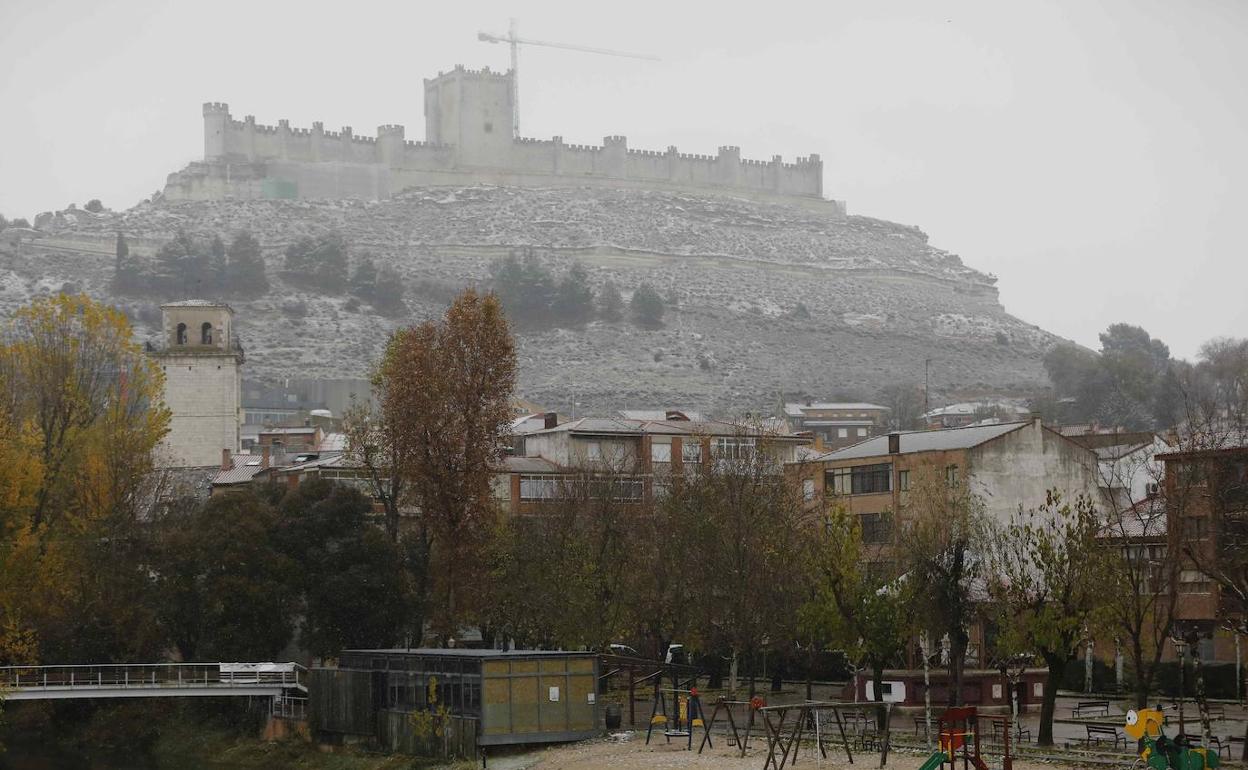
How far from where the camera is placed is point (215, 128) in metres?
187

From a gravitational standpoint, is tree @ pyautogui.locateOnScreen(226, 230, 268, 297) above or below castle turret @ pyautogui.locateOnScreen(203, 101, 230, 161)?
below

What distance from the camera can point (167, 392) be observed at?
82750 millimetres

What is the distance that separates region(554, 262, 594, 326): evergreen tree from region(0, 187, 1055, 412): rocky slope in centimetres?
181

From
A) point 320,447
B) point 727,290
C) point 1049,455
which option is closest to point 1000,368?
point 727,290

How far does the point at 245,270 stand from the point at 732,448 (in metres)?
110

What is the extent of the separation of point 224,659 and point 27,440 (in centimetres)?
857

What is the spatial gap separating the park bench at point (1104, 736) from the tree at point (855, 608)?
4516 millimetres

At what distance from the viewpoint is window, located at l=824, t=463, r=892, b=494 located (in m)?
61.6

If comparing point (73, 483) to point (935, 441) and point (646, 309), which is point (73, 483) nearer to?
point (935, 441)

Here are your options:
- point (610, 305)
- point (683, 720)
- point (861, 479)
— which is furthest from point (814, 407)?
point (683, 720)

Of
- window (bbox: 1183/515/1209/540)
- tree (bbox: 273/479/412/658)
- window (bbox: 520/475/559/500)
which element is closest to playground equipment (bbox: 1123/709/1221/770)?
window (bbox: 1183/515/1209/540)

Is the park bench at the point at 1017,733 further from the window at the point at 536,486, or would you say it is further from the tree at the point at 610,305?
the tree at the point at 610,305

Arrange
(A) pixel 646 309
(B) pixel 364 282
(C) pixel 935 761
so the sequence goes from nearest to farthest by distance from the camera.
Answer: (C) pixel 935 761 → (B) pixel 364 282 → (A) pixel 646 309

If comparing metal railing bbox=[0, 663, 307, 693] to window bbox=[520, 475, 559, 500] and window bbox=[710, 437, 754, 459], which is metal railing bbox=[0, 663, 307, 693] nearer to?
window bbox=[710, 437, 754, 459]
